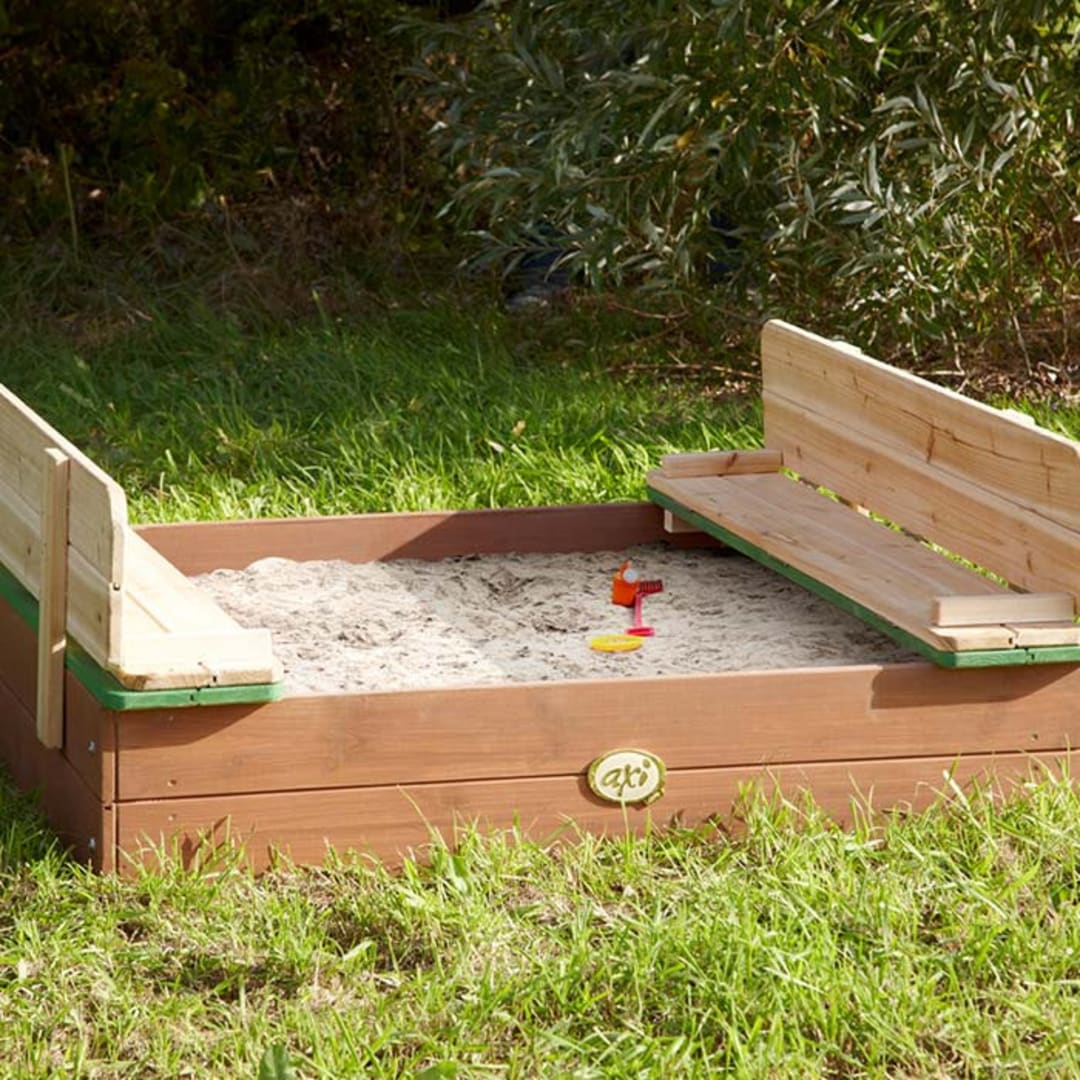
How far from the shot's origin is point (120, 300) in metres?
8.65

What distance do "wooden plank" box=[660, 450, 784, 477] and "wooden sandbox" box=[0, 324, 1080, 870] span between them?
1490 millimetres

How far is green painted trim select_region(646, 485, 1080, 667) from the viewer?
3834 millimetres

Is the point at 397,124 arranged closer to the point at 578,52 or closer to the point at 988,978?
the point at 578,52

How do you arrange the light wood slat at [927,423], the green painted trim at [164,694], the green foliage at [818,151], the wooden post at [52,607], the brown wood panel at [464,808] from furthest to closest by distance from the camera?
the green foliage at [818,151]
the light wood slat at [927,423]
the wooden post at [52,607]
the brown wood panel at [464,808]
the green painted trim at [164,694]

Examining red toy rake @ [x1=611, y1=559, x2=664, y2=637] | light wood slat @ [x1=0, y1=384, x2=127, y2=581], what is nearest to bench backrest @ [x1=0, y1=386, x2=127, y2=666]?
light wood slat @ [x1=0, y1=384, x2=127, y2=581]

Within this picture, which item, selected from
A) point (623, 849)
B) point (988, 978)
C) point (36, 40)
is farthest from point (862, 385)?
point (36, 40)

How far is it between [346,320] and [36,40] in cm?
234

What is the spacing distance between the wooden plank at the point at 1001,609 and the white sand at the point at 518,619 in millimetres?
453

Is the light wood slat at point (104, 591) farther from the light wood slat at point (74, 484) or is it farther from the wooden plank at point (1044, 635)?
the wooden plank at point (1044, 635)

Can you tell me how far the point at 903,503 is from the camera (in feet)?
15.4

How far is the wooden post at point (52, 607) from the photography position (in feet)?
12.5

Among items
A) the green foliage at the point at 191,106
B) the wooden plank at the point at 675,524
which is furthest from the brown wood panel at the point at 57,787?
the green foliage at the point at 191,106

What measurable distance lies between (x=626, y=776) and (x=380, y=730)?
1.48ft

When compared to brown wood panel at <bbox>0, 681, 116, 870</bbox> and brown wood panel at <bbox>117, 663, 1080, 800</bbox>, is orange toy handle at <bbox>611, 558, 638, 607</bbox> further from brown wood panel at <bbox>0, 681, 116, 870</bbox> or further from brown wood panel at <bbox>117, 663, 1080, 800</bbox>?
brown wood panel at <bbox>0, 681, 116, 870</bbox>
